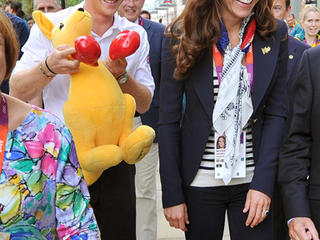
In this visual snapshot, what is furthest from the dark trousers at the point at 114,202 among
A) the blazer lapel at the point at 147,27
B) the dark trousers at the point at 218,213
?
the blazer lapel at the point at 147,27

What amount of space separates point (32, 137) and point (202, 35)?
129 centimetres

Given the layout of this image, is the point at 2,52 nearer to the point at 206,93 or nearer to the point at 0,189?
the point at 0,189

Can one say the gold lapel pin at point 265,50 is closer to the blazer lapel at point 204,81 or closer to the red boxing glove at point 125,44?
the blazer lapel at point 204,81

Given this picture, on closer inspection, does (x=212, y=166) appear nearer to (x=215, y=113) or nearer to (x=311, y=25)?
(x=215, y=113)

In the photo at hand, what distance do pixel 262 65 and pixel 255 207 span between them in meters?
0.72

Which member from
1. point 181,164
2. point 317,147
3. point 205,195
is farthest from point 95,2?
point 317,147

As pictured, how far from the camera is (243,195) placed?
307 cm

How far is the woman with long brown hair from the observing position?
298cm

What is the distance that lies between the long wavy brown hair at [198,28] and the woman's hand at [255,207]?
0.71 m

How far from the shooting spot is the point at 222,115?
2.95m

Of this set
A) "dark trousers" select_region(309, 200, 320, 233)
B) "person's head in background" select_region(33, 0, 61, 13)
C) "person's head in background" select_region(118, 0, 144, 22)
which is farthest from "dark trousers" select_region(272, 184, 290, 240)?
"person's head in background" select_region(33, 0, 61, 13)

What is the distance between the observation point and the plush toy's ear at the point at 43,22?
2947 mm

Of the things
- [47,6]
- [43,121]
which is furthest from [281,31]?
[47,6]

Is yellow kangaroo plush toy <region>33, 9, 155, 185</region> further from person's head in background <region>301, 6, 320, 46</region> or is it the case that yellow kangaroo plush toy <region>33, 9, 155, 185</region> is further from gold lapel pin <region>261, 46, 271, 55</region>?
person's head in background <region>301, 6, 320, 46</region>
